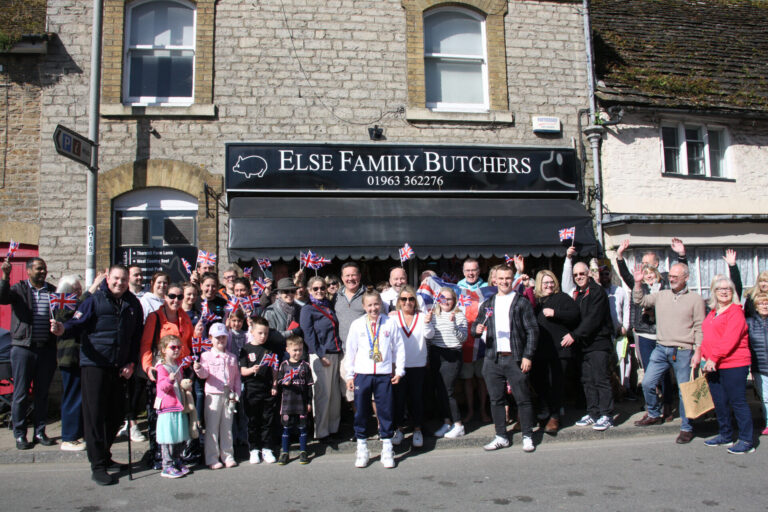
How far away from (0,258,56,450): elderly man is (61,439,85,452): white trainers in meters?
0.34

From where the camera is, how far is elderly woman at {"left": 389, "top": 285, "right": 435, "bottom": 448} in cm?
627

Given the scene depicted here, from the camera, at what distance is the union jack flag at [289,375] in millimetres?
5857

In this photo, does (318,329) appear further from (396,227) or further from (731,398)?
(731,398)

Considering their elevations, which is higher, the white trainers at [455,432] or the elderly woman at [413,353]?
the elderly woman at [413,353]

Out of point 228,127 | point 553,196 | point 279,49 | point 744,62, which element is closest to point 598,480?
point 553,196

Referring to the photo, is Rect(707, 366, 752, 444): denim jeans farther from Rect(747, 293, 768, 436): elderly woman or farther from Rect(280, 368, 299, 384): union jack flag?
Rect(280, 368, 299, 384): union jack flag

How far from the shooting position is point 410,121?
964cm

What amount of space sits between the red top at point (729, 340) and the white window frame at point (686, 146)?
182 inches

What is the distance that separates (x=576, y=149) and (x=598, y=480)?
6280 mm

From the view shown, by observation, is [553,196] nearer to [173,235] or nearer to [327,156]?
[327,156]

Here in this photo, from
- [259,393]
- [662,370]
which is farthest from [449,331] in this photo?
[662,370]

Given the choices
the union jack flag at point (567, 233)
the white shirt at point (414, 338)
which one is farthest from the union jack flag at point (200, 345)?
the union jack flag at point (567, 233)

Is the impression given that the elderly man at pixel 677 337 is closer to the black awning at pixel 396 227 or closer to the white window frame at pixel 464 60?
the black awning at pixel 396 227

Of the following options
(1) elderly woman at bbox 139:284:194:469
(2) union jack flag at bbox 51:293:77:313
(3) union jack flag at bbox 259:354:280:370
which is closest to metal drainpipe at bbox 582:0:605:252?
(3) union jack flag at bbox 259:354:280:370
